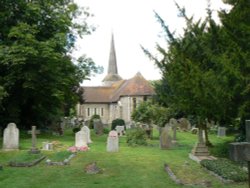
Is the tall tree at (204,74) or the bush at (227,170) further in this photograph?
the tall tree at (204,74)

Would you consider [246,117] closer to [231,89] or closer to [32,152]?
[231,89]

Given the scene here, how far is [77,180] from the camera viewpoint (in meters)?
11.6

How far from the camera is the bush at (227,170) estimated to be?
35.0ft

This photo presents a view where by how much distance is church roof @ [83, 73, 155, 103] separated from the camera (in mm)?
62812

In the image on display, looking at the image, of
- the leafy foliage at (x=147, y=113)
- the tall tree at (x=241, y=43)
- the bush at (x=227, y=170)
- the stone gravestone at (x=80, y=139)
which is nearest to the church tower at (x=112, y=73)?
the leafy foliage at (x=147, y=113)

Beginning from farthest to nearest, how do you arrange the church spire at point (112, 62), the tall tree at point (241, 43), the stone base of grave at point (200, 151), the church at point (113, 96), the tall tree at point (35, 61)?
1. the church spire at point (112, 62)
2. the church at point (113, 96)
3. the tall tree at point (35, 61)
4. the stone base of grave at point (200, 151)
5. the tall tree at point (241, 43)

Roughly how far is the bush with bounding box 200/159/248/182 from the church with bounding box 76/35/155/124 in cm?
3980

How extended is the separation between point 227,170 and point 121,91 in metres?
56.9

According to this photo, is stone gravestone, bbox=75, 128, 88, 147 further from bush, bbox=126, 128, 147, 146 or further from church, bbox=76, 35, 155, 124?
church, bbox=76, 35, 155, 124

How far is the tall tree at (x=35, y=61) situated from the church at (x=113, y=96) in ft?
74.8

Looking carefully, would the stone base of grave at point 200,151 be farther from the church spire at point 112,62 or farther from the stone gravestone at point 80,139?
the church spire at point 112,62

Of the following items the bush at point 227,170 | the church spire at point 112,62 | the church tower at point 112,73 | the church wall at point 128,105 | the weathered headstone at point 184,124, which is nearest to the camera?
the bush at point 227,170

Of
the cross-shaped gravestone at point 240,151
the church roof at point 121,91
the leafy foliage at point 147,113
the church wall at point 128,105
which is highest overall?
the church roof at point 121,91

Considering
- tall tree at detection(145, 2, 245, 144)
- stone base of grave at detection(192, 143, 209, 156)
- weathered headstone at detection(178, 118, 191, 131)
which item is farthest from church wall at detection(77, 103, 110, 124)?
stone base of grave at detection(192, 143, 209, 156)
